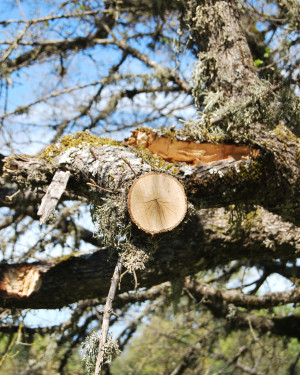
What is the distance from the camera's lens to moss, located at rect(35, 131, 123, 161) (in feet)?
7.32

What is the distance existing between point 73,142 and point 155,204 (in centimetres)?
Answer: 66

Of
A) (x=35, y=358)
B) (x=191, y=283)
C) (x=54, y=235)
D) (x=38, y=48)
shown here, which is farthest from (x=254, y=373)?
(x=38, y=48)

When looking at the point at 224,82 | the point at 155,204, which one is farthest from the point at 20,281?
the point at 224,82

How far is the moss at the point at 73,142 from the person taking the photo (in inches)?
87.8

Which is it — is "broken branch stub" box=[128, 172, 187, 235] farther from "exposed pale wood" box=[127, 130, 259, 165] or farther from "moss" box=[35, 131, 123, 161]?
"moss" box=[35, 131, 123, 161]

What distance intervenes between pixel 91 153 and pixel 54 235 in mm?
1958

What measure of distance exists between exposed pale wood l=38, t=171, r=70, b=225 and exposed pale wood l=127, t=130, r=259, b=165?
0.40m

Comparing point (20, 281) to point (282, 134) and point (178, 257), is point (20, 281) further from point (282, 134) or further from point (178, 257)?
point (282, 134)

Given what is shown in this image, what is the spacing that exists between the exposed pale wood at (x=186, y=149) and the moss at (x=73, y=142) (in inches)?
5.2

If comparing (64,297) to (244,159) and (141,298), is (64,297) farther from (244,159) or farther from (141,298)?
(244,159)

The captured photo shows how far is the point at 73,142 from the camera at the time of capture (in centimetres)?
225

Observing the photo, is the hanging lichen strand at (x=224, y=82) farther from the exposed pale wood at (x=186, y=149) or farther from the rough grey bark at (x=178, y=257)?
the rough grey bark at (x=178, y=257)

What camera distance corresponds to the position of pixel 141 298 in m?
3.86

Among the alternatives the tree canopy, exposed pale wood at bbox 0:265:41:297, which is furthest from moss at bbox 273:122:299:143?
exposed pale wood at bbox 0:265:41:297
